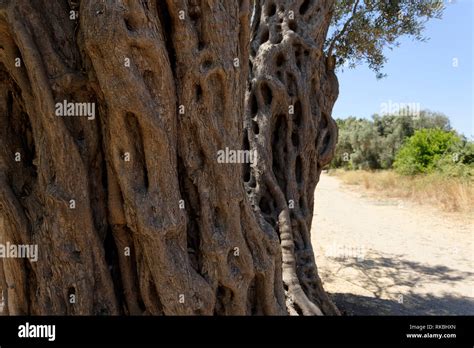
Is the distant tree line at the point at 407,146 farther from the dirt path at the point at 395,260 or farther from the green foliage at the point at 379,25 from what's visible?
the green foliage at the point at 379,25

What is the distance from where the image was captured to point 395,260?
8422 mm

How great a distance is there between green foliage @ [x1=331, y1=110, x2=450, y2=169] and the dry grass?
9039mm

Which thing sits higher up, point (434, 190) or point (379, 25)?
point (379, 25)

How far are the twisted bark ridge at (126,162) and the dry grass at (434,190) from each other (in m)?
11.5

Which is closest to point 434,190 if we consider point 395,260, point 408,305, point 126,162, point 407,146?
point 395,260

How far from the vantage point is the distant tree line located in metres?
17.7

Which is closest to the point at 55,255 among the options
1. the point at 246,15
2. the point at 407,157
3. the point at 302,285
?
the point at 246,15

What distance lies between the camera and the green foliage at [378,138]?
2958 centimetres

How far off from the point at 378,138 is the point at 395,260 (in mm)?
24102

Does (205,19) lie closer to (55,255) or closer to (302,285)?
(55,255)

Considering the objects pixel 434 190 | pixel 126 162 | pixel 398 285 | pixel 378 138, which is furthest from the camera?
pixel 378 138

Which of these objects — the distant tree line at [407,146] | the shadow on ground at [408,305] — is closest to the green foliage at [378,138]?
the distant tree line at [407,146]

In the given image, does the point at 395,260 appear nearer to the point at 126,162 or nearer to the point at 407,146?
the point at 126,162

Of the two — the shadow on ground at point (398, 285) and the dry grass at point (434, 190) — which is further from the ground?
the dry grass at point (434, 190)
